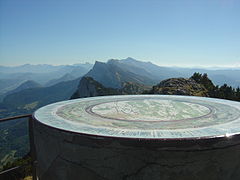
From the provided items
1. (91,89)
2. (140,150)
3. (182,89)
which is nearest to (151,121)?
(140,150)

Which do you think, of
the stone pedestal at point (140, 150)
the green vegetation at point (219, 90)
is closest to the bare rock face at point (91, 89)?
the green vegetation at point (219, 90)

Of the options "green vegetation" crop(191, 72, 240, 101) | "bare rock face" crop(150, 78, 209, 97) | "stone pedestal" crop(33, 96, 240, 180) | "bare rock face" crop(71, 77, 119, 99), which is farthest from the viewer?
"bare rock face" crop(71, 77, 119, 99)

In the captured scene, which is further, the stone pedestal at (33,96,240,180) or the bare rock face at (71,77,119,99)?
the bare rock face at (71,77,119,99)

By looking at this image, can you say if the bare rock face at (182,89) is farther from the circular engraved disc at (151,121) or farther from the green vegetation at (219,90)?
the circular engraved disc at (151,121)

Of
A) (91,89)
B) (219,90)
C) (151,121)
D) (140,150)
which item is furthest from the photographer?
(91,89)

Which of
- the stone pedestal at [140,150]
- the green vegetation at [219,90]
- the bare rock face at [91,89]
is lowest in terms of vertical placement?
the bare rock face at [91,89]

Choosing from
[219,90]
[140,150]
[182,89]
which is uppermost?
[140,150]

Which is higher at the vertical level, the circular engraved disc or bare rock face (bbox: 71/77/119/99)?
the circular engraved disc

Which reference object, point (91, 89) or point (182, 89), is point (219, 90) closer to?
point (182, 89)

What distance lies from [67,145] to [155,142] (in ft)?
3.99

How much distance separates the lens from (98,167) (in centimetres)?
268

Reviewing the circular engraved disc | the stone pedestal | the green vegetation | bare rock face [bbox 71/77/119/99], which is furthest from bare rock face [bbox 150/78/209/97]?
bare rock face [bbox 71/77/119/99]

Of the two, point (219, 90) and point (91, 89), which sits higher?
point (219, 90)

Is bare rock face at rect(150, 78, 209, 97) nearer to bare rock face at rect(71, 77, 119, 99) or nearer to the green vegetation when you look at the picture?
the green vegetation
